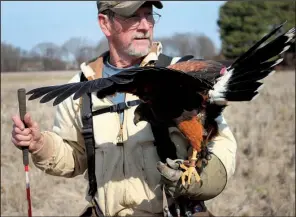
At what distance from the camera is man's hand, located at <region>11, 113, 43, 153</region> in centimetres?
252

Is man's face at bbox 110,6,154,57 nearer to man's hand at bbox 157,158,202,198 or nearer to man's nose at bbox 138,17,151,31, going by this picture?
man's nose at bbox 138,17,151,31

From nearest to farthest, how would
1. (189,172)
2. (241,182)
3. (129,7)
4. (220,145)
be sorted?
(189,172) → (220,145) → (129,7) → (241,182)

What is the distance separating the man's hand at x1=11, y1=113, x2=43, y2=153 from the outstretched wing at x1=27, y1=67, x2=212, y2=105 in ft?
1.48

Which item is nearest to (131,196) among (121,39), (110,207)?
(110,207)

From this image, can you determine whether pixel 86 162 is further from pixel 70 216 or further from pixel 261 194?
pixel 261 194

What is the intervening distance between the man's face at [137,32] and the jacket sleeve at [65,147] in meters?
0.52

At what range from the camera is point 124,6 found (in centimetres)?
287

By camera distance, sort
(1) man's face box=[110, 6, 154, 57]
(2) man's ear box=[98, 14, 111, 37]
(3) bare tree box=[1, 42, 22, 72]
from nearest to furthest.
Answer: (1) man's face box=[110, 6, 154, 57]
(2) man's ear box=[98, 14, 111, 37]
(3) bare tree box=[1, 42, 22, 72]

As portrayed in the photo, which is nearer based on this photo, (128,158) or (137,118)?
(137,118)

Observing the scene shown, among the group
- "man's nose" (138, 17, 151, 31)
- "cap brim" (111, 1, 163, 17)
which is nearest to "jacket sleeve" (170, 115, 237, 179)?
"man's nose" (138, 17, 151, 31)

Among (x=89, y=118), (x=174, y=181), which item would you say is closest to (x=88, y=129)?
(x=89, y=118)

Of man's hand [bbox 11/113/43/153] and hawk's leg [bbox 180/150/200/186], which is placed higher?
man's hand [bbox 11/113/43/153]

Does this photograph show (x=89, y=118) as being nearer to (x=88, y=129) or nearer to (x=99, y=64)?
(x=88, y=129)

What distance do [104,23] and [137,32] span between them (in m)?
0.34
